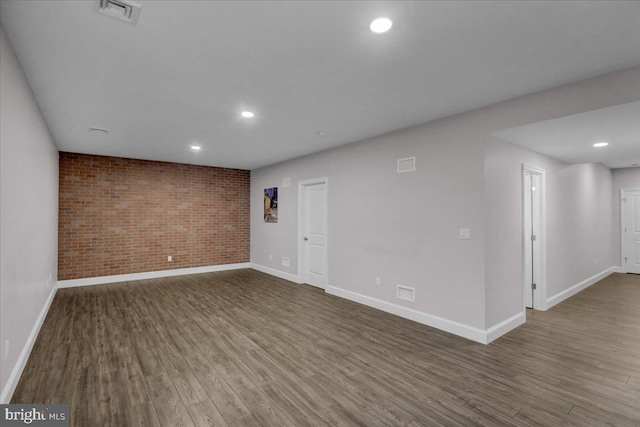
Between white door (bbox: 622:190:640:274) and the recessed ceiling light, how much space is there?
8.73 meters

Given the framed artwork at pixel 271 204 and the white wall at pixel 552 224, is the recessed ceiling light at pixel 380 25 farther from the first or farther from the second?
the framed artwork at pixel 271 204

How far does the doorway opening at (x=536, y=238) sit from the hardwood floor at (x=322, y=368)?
13.5 inches

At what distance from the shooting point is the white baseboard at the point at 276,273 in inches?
250

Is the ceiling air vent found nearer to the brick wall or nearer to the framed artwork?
the framed artwork

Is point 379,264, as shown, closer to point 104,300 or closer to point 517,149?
point 517,149

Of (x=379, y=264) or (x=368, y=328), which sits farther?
(x=379, y=264)

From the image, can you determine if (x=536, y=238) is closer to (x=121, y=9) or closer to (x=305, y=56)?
(x=305, y=56)

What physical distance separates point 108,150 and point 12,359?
432 cm

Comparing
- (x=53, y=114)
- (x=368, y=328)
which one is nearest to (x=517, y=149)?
(x=368, y=328)

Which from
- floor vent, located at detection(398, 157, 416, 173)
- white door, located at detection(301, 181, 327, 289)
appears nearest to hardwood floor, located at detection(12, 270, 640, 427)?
white door, located at detection(301, 181, 327, 289)

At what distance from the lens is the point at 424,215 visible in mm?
3873

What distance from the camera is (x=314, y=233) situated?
604 cm

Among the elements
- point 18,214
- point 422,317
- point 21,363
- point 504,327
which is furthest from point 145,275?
point 504,327

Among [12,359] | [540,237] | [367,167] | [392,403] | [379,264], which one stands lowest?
[392,403]
